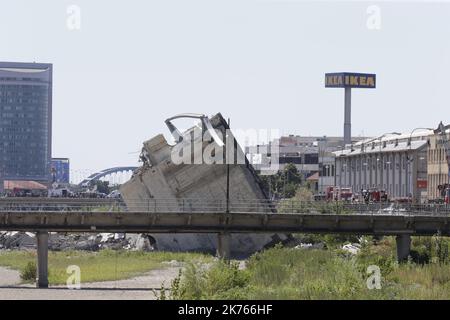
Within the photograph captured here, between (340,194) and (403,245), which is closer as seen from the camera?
(403,245)

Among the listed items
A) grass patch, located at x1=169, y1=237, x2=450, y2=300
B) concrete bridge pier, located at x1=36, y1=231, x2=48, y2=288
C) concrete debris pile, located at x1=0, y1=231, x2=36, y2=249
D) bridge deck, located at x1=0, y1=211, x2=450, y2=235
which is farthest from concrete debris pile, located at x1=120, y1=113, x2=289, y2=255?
concrete debris pile, located at x1=0, y1=231, x2=36, y2=249

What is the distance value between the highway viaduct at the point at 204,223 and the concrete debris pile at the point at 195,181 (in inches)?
890

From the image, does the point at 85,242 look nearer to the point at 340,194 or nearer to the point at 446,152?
the point at 340,194

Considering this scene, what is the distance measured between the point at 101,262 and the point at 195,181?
33.5 feet

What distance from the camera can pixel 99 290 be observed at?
211 feet

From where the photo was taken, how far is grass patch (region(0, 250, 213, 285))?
75500 millimetres

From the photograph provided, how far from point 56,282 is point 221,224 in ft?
28.5

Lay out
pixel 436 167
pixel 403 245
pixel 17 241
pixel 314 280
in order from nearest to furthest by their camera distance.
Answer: pixel 314 280 < pixel 403 245 < pixel 436 167 < pixel 17 241

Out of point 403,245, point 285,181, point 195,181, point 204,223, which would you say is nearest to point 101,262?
point 195,181

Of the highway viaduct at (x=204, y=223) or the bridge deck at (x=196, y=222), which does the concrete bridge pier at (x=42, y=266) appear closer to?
the highway viaduct at (x=204, y=223)

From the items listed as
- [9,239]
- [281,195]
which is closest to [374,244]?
[9,239]

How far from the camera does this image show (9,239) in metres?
126

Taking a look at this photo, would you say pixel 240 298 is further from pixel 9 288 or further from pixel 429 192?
pixel 429 192

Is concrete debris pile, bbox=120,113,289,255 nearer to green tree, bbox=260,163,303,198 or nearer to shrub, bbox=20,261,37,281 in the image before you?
shrub, bbox=20,261,37,281
